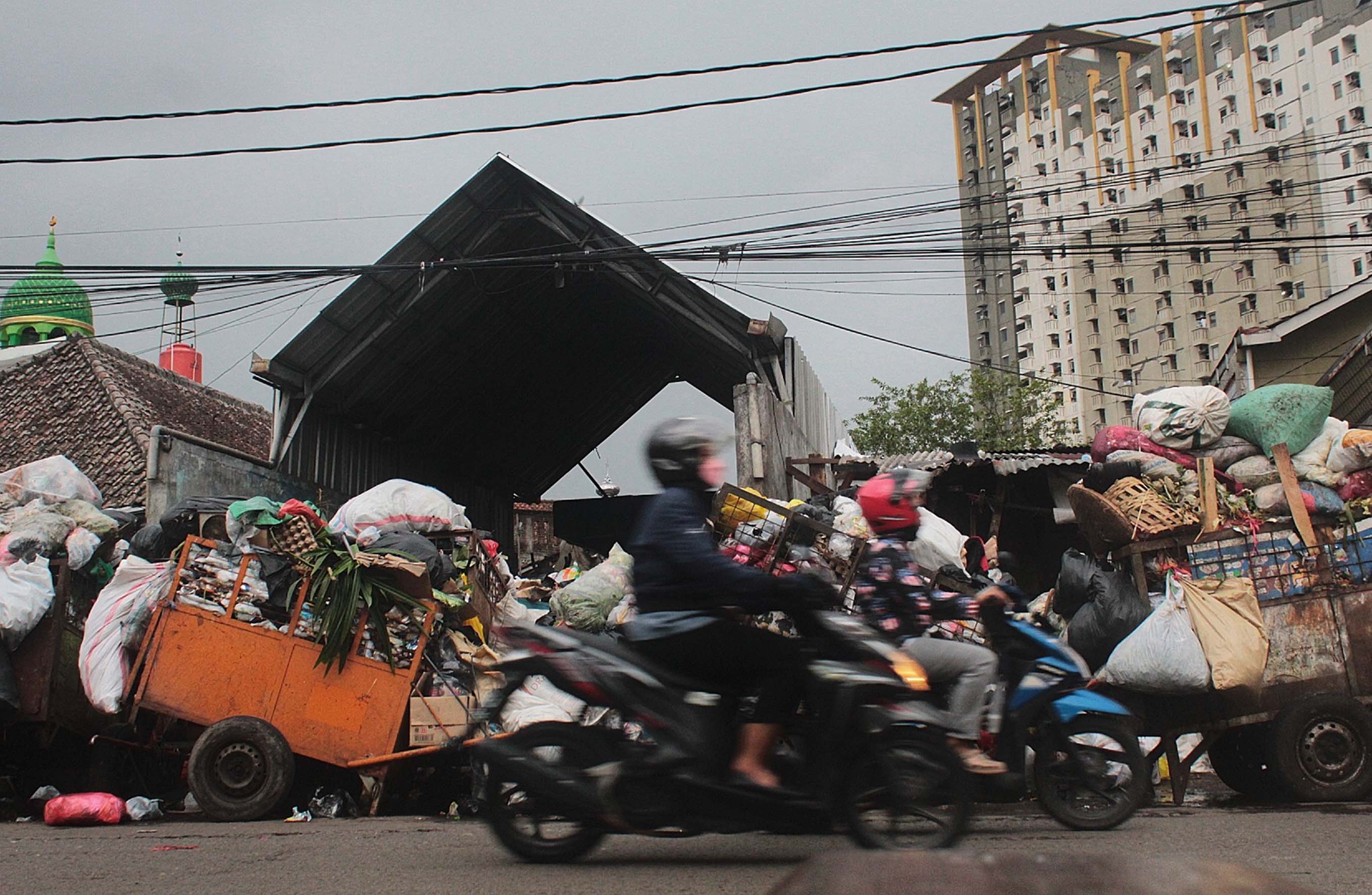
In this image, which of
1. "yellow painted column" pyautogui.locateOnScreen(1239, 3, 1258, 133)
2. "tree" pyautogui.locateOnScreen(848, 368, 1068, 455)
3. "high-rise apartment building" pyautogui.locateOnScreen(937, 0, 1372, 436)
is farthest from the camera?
"yellow painted column" pyautogui.locateOnScreen(1239, 3, 1258, 133)

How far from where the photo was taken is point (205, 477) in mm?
12312

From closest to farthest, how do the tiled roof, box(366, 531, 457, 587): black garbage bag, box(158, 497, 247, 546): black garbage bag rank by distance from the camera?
box(366, 531, 457, 587): black garbage bag, box(158, 497, 247, 546): black garbage bag, the tiled roof

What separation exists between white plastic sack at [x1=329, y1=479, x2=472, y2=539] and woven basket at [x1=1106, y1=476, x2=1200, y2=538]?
5.51 metres

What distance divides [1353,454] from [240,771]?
7.92 metres

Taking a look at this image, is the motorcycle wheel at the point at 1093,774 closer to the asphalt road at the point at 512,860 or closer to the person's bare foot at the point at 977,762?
the asphalt road at the point at 512,860

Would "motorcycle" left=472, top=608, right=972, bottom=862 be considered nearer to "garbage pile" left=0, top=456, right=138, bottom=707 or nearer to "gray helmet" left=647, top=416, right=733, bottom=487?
"gray helmet" left=647, top=416, right=733, bottom=487

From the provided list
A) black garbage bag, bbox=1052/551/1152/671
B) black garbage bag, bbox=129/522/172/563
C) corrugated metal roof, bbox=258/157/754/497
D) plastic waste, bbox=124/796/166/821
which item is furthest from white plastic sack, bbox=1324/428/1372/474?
black garbage bag, bbox=129/522/172/563

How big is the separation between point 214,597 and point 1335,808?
700 centimetres

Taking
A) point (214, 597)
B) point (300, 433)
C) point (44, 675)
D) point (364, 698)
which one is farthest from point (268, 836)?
point (300, 433)

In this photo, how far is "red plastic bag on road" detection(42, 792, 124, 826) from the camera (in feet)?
23.2

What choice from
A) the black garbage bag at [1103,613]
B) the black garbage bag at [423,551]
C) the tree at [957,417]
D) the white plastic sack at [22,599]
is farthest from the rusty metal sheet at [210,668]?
the tree at [957,417]

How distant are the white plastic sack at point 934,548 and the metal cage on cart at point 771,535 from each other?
1.98 feet

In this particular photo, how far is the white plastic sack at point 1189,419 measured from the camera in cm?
943

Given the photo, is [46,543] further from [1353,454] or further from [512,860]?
[1353,454]
